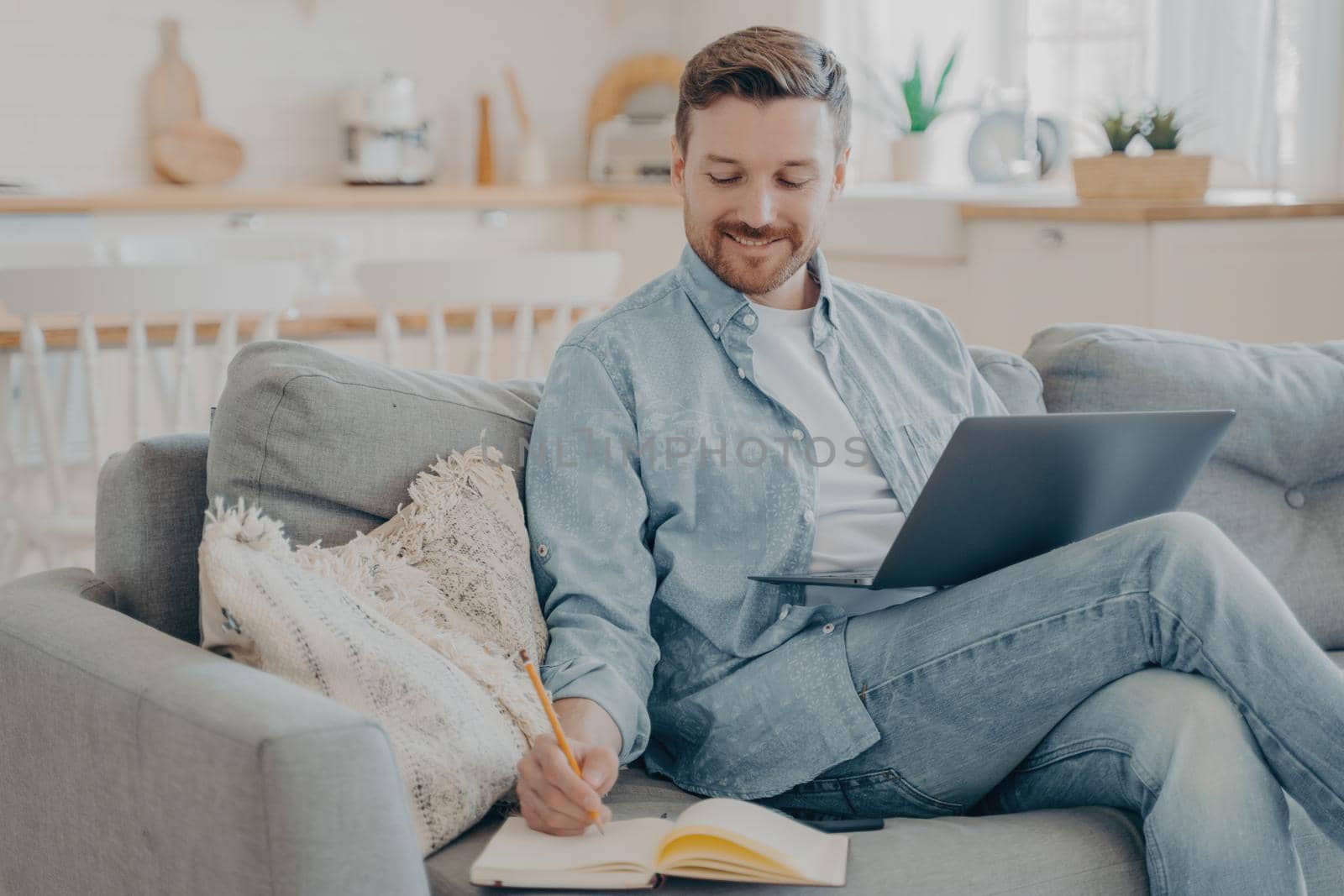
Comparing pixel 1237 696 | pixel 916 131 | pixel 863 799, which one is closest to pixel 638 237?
pixel 916 131

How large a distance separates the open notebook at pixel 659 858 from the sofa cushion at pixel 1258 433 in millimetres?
Answer: 985

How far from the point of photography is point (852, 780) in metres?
1.53

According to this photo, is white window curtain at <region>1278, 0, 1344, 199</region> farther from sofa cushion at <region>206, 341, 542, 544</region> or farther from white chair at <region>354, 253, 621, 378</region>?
sofa cushion at <region>206, 341, 542, 544</region>

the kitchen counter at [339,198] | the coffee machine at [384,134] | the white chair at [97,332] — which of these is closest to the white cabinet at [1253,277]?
the white chair at [97,332]

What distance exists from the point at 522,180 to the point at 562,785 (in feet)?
14.2

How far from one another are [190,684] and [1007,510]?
772mm

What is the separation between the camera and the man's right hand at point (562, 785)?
127 cm

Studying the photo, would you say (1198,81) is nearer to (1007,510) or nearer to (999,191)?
(999,191)

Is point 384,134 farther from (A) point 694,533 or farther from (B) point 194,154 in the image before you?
(A) point 694,533

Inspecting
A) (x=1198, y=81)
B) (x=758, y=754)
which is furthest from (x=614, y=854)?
(x=1198, y=81)

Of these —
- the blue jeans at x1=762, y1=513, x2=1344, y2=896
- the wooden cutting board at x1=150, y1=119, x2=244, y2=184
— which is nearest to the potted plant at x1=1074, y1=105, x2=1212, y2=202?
the blue jeans at x1=762, y1=513, x2=1344, y2=896

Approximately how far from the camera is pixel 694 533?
1619mm

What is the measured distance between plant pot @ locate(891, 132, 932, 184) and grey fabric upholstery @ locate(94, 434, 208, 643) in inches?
123

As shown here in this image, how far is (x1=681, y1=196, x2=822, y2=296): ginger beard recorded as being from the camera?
5.58 ft
